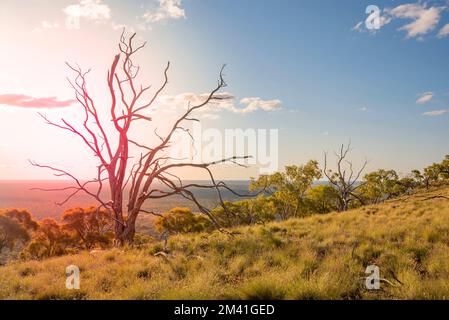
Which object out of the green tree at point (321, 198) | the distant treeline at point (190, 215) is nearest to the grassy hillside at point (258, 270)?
the distant treeline at point (190, 215)

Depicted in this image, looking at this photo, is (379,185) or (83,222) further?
(379,185)

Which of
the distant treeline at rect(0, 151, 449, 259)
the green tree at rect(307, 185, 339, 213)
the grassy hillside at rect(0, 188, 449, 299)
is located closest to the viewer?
the grassy hillside at rect(0, 188, 449, 299)

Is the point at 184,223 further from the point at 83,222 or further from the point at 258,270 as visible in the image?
the point at 258,270

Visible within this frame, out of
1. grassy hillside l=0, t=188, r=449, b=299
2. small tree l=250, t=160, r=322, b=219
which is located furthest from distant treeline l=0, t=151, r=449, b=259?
grassy hillside l=0, t=188, r=449, b=299

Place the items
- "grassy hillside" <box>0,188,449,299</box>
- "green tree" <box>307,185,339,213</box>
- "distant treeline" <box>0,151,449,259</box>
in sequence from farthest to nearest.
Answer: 1. "green tree" <box>307,185,339,213</box>
2. "distant treeline" <box>0,151,449,259</box>
3. "grassy hillside" <box>0,188,449,299</box>

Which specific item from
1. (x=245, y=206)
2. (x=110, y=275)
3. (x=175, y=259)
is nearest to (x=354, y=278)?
(x=175, y=259)

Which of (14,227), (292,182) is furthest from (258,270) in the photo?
(14,227)

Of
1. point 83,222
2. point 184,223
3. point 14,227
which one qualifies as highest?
point 83,222

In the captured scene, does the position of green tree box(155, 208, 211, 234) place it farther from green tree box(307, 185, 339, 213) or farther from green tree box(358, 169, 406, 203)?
green tree box(358, 169, 406, 203)

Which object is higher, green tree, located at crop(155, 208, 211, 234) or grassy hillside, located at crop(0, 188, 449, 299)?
grassy hillside, located at crop(0, 188, 449, 299)

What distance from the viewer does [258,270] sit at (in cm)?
790

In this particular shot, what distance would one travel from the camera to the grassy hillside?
6.25 metres
